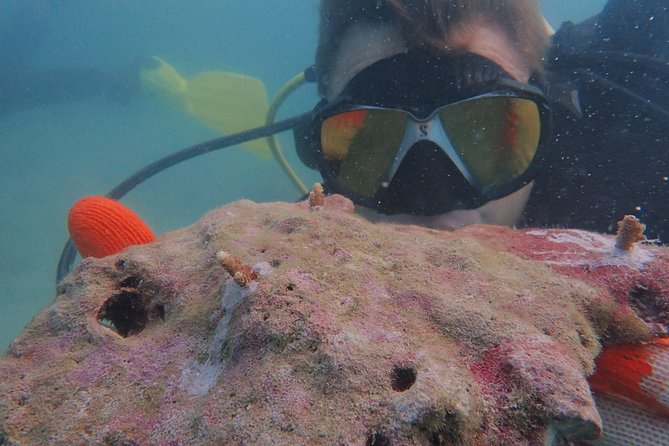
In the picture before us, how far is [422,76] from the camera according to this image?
2732mm

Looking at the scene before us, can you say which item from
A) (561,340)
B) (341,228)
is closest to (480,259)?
(561,340)

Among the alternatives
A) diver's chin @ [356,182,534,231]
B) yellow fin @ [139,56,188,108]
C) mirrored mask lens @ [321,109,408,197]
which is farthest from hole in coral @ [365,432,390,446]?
yellow fin @ [139,56,188,108]

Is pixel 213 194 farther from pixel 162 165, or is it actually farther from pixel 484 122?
pixel 484 122

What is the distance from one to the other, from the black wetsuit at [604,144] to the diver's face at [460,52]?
284 mm

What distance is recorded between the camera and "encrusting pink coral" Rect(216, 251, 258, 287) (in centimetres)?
102

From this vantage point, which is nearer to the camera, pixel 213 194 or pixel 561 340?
pixel 561 340

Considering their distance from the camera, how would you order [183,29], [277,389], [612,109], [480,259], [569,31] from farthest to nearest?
[183,29] → [569,31] → [612,109] → [480,259] → [277,389]

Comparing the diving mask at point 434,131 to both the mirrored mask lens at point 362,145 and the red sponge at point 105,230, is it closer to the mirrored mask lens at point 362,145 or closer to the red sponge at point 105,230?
the mirrored mask lens at point 362,145

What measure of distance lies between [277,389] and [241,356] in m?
0.14

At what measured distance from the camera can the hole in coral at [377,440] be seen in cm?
81

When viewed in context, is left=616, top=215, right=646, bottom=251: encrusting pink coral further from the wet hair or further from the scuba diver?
the wet hair

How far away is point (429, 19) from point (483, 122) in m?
0.75

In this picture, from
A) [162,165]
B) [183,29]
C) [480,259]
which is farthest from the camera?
[183,29]

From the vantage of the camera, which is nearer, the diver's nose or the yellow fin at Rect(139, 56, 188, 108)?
the diver's nose
